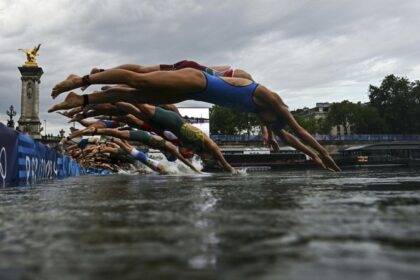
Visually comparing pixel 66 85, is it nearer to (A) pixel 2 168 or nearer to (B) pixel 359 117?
(A) pixel 2 168

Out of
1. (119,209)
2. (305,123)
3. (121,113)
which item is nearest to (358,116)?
(305,123)

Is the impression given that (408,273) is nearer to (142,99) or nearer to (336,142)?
(142,99)

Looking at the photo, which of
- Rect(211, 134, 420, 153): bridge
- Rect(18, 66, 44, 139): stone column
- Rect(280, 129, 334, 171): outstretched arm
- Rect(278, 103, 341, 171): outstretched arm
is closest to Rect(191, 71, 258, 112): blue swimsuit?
Rect(278, 103, 341, 171): outstretched arm

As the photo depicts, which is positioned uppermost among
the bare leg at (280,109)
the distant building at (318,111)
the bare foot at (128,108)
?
the distant building at (318,111)

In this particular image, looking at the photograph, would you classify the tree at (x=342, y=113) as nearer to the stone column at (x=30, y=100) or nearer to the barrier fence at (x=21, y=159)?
the stone column at (x=30, y=100)

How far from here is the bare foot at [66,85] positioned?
7098 mm

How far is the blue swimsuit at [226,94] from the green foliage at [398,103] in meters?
91.3

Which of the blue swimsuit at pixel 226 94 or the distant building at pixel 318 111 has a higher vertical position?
the distant building at pixel 318 111

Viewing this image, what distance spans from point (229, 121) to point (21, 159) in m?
81.4

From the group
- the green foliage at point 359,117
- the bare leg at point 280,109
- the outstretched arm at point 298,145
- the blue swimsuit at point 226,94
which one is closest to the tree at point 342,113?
the green foliage at point 359,117

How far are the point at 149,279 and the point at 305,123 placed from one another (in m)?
100

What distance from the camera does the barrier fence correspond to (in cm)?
902

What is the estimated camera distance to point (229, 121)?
299ft

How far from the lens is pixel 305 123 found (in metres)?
98.9
